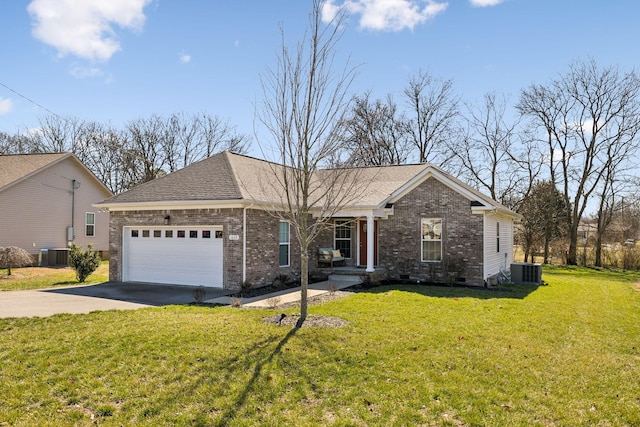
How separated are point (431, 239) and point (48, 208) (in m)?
19.5

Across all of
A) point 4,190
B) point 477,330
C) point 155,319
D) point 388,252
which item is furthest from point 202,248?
point 4,190

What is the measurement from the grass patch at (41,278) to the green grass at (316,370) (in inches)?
293

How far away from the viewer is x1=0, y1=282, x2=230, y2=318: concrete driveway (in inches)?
404

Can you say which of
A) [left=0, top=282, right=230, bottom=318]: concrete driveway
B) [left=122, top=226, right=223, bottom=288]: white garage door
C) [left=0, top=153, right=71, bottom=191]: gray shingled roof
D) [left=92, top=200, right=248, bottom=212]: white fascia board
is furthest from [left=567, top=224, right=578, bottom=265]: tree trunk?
[left=0, top=153, right=71, bottom=191]: gray shingled roof

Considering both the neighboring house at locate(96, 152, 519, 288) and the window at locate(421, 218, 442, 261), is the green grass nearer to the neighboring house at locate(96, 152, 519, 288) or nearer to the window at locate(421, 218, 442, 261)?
the neighboring house at locate(96, 152, 519, 288)

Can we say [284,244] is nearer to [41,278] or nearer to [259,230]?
[259,230]

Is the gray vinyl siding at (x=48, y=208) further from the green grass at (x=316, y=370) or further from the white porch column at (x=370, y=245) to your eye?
the white porch column at (x=370, y=245)

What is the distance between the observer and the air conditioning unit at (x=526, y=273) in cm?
1780

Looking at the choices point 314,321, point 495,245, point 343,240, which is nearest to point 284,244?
point 343,240

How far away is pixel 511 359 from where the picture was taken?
6750mm

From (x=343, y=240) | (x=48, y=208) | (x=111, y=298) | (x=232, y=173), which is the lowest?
(x=111, y=298)

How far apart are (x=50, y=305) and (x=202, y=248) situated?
4.65 m

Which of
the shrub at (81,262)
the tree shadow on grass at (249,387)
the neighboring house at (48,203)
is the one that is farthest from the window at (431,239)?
the neighboring house at (48,203)

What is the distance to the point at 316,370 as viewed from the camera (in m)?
6.13
